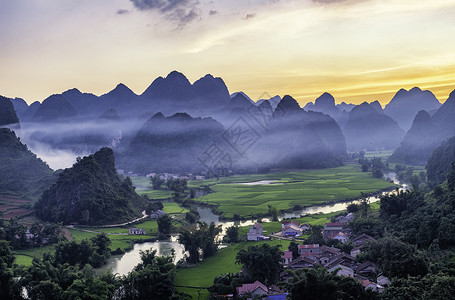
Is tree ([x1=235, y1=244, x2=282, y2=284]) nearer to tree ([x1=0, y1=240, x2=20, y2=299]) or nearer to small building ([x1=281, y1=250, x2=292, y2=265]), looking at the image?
small building ([x1=281, y1=250, x2=292, y2=265])

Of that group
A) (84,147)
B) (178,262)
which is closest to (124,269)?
(178,262)

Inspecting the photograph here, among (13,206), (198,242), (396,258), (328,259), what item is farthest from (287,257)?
(13,206)

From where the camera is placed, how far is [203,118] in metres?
68.2

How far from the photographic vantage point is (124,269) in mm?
17453

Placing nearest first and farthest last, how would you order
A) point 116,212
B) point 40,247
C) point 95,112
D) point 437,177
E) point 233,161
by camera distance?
point 40,247 < point 116,212 < point 437,177 < point 233,161 < point 95,112

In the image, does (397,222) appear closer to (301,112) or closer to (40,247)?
(40,247)

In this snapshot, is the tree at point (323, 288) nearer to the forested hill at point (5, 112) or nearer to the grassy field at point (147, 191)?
the grassy field at point (147, 191)

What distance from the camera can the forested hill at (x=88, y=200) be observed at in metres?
26.3

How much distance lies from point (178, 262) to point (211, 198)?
1621 cm

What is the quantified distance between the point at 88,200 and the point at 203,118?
42.9m

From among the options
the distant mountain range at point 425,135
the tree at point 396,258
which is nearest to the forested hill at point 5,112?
the tree at point 396,258

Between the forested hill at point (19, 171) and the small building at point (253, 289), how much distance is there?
961 inches

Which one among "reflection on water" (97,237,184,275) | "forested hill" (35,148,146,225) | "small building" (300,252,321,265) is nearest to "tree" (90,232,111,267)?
"reflection on water" (97,237,184,275)

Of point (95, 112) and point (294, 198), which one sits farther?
point (95, 112)
